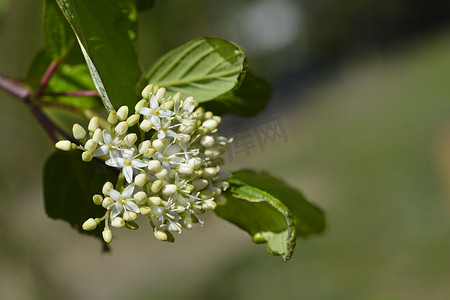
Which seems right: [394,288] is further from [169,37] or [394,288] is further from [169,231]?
[169,37]

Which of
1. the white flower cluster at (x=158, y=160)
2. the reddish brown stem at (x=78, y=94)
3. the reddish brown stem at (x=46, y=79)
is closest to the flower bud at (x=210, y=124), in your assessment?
the white flower cluster at (x=158, y=160)

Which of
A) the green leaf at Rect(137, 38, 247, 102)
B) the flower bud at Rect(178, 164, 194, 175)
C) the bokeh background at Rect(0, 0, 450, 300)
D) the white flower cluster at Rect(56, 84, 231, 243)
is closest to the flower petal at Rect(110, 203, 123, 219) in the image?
the white flower cluster at Rect(56, 84, 231, 243)

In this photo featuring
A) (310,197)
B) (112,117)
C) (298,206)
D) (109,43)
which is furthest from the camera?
(310,197)

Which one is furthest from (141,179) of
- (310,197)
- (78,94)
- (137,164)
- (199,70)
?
(310,197)

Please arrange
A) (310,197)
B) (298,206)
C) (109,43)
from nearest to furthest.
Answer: (109,43), (298,206), (310,197)

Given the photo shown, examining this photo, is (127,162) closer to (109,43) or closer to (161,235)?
(161,235)

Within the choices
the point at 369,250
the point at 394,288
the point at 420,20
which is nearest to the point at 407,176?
the point at 369,250

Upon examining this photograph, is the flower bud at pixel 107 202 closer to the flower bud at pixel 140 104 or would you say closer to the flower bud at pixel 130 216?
the flower bud at pixel 130 216

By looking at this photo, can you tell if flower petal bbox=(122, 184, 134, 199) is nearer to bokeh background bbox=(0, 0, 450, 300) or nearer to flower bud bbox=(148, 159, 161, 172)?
flower bud bbox=(148, 159, 161, 172)
